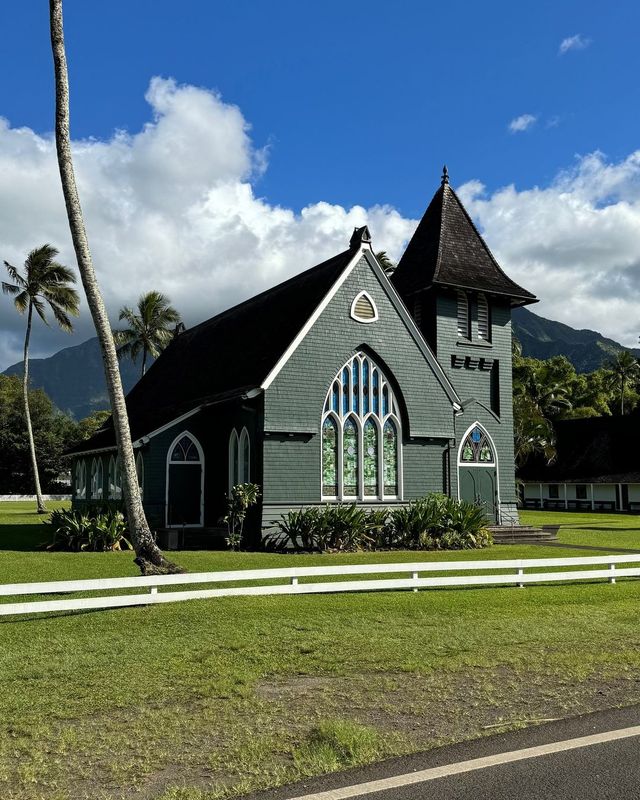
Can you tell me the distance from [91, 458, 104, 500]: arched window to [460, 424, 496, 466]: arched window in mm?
15036

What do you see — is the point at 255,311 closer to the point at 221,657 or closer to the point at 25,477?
A: the point at 221,657

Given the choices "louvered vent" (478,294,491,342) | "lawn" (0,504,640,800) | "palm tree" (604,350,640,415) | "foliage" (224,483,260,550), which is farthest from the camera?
"palm tree" (604,350,640,415)

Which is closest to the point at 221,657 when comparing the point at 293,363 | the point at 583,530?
the point at 293,363

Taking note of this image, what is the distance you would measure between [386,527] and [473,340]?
9.72 meters

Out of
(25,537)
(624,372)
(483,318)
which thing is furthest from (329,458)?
(624,372)

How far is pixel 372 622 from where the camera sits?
11.9m

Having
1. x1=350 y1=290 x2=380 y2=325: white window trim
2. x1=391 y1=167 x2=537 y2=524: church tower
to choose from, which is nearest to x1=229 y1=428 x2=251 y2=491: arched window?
x1=350 y1=290 x2=380 y2=325: white window trim

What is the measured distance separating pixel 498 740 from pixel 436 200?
98.4ft

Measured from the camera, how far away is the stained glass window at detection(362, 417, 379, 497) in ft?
84.2

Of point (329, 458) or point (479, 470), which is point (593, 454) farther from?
point (329, 458)

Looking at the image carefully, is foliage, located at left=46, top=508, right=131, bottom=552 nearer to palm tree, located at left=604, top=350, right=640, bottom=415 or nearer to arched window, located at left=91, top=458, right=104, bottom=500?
arched window, located at left=91, top=458, right=104, bottom=500

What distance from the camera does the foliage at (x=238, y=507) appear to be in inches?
923

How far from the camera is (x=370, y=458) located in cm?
2581

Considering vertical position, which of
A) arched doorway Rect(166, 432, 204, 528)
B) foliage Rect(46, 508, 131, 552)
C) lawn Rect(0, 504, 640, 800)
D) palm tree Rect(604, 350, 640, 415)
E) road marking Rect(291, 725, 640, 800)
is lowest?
road marking Rect(291, 725, 640, 800)
